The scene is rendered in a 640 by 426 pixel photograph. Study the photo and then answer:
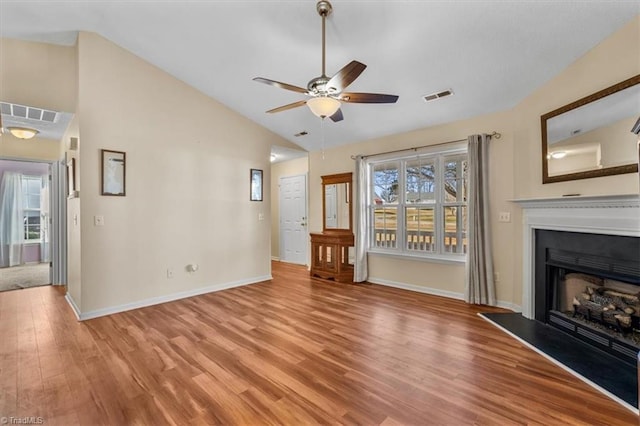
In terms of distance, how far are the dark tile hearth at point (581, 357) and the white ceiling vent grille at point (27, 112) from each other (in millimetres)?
6043

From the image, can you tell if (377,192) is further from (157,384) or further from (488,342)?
(157,384)

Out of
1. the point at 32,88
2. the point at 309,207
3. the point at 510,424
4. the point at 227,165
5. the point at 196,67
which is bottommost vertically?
the point at 510,424

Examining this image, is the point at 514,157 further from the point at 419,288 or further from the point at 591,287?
the point at 419,288

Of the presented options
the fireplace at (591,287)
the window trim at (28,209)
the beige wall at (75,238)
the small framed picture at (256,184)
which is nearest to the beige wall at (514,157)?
the fireplace at (591,287)

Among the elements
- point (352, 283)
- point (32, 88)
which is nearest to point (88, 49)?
point (32, 88)

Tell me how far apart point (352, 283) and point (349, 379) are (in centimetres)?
290

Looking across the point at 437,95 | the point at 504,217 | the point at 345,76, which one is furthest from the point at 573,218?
the point at 345,76

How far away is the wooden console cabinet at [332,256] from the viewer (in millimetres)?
5140

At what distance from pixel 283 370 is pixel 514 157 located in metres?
3.53

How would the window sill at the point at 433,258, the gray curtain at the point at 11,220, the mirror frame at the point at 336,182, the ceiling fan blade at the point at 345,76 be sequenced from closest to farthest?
1. the ceiling fan blade at the point at 345,76
2. the window sill at the point at 433,258
3. the mirror frame at the point at 336,182
4. the gray curtain at the point at 11,220

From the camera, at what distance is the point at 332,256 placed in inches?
207

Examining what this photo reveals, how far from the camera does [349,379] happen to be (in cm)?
212

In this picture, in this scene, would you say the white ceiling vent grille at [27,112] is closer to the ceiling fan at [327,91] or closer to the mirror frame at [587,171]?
the ceiling fan at [327,91]

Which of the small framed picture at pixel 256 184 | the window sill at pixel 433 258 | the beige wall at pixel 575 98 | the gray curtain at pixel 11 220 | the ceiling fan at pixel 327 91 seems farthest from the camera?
the gray curtain at pixel 11 220
